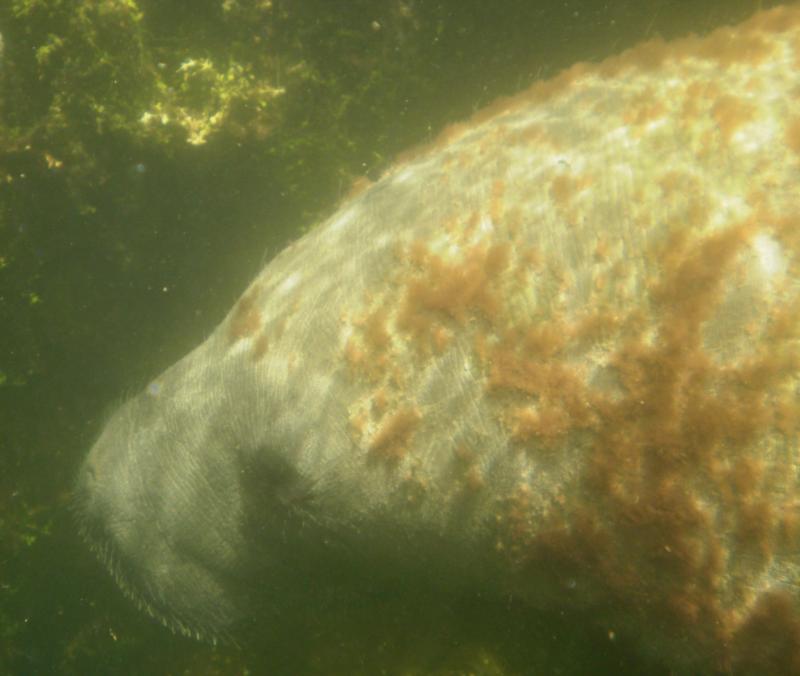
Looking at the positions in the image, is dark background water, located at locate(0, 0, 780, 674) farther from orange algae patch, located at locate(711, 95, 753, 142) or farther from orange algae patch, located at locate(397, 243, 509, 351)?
orange algae patch, located at locate(397, 243, 509, 351)

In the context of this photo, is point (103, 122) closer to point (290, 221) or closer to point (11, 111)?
point (11, 111)

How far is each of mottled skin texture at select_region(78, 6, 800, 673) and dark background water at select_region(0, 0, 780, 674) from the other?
781mm

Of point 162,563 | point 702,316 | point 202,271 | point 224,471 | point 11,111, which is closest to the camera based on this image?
point 702,316

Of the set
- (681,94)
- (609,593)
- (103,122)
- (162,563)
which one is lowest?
(609,593)

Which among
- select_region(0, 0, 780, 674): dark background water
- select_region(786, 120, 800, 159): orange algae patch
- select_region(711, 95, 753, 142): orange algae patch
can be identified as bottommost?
select_region(786, 120, 800, 159): orange algae patch

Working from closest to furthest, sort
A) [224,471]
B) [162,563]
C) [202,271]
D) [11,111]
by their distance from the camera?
[224,471]
[162,563]
[11,111]
[202,271]

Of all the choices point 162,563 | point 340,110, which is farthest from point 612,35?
point 162,563

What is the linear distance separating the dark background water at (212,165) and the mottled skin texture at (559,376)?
78cm

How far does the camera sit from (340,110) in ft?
16.7

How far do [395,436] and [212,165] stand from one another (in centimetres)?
363

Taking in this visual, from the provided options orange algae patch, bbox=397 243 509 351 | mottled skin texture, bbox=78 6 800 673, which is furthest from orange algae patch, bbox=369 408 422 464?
orange algae patch, bbox=397 243 509 351

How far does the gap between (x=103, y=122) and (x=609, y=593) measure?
579 centimetres

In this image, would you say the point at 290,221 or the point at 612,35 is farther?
the point at 290,221

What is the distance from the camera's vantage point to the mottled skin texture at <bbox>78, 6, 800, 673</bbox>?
2566 mm
